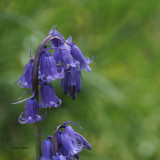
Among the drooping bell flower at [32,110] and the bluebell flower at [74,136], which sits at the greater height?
the drooping bell flower at [32,110]

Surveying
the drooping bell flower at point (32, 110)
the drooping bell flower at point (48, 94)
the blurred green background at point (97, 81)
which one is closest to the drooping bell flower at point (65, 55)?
the drooping bell flower at point (48, 94)

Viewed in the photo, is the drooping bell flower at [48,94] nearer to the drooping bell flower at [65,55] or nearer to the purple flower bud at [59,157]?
the drooping bell flower at [65,55]

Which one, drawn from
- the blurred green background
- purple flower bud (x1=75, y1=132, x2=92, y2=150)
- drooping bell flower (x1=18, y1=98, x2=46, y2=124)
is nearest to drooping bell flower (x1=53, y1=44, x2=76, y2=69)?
drooping bell flower (x1=18, y1=98, x2=46, y2=124)

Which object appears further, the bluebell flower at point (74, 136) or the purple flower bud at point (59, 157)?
the bluebell flower at point (74, 136)

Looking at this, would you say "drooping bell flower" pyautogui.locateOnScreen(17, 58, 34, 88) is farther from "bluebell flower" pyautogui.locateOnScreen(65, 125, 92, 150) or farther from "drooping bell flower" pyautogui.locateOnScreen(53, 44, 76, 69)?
"bluebell flower" pyautogui.locateOnScreen(65, 125, 92, 150)

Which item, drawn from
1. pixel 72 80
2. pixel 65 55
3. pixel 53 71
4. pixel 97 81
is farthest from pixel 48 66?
pixel 97 81

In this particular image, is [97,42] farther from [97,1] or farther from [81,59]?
[81,59]

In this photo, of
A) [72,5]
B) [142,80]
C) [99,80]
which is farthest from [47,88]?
[142,80]

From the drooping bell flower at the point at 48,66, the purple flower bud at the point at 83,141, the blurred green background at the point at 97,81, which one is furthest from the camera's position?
the blurred green background at the point at 97,81
